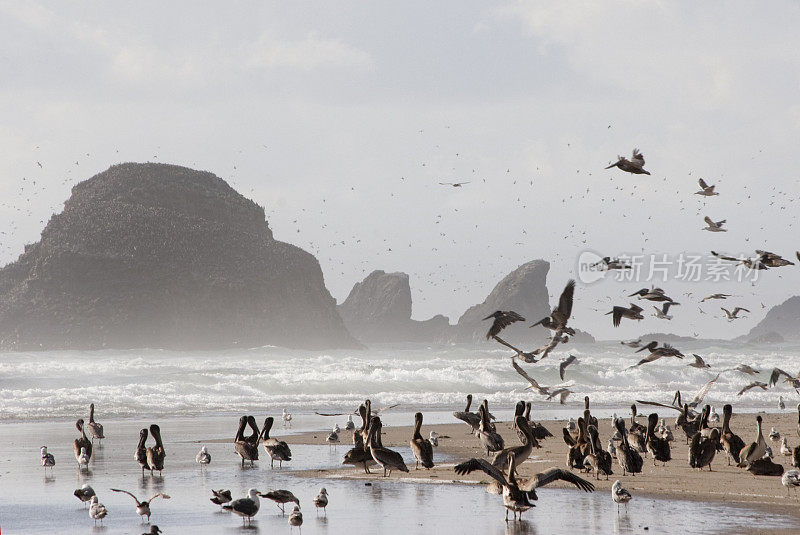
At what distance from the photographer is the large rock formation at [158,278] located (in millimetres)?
102562

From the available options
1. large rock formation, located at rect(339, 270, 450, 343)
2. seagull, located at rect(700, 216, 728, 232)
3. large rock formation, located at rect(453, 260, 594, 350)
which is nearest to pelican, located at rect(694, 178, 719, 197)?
seagull, located at rect(700, 216, 728, 232)

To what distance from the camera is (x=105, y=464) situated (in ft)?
58.4

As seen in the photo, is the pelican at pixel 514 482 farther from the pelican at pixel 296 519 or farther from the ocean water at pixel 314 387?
the ocean water at pixel 314 387

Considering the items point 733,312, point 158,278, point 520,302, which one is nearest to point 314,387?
point 733,312

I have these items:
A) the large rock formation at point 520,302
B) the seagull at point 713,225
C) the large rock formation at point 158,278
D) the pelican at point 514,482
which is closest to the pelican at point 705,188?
the seagull at point 713,225

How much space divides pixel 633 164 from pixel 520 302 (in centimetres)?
15763

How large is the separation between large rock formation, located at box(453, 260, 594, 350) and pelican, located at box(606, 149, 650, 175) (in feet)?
496

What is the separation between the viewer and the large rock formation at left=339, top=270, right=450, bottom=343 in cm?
17688

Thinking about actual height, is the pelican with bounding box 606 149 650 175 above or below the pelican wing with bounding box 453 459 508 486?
above

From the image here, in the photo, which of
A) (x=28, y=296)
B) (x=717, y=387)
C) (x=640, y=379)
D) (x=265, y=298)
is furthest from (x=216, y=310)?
(x=717, y=387)

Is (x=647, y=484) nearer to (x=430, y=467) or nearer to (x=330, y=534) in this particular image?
(x=430, y=467)

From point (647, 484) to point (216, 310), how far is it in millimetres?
95259

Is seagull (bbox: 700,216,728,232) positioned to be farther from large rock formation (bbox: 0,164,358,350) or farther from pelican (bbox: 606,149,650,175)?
large rock formation (bbox: 0,164,358,350)

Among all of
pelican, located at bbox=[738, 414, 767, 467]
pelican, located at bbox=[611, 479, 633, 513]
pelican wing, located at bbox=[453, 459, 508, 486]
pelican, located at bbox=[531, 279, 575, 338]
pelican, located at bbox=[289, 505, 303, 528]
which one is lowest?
pelican, located at bbox=[289, 505, 303, 528]
